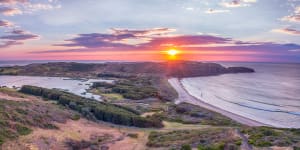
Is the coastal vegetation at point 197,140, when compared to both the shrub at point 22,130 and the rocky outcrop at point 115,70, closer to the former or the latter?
the shrub at point 22,130

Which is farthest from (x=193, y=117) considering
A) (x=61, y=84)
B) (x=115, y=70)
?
(x=115, y=70)

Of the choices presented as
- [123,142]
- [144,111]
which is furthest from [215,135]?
[144,111]

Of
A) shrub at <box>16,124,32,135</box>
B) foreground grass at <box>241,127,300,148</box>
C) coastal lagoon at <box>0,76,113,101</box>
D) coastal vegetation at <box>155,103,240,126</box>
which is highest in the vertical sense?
shrub at <box>16,124,32,135</box>

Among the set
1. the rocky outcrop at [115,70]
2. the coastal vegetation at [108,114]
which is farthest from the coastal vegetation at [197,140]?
the rocky outcrop at [115,70]

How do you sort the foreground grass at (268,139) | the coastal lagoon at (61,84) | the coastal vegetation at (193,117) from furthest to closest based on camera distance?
the coastal lagoon at (61,84) → the coastal vegetation at (193,117) → the foreground grass at (268,139)

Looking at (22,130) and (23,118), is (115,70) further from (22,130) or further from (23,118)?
(22,130)

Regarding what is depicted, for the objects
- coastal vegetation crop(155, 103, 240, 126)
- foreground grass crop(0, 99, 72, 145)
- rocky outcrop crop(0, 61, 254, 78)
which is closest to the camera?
foreground grass crop(0, 99, 72, 145)

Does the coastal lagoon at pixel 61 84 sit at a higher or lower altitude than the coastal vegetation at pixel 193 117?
higher

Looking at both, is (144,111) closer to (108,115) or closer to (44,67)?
(108,115)

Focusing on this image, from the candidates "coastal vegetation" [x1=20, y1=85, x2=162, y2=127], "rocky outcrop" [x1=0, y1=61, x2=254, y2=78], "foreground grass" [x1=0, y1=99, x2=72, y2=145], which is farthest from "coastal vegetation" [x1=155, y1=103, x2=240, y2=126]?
"rocky outcrop" [x1=0, y1=61, x2=254, y2=78]

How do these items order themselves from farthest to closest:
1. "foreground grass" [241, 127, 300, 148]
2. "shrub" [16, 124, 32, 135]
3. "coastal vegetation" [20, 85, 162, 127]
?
"coastal vegetation" [20, 85, 162, 127] → "shrub" [16, 124, 32, 135] → "foreground grass" [241, 127, 300, 148]

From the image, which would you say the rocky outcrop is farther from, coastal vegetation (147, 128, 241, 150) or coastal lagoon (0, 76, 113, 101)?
coastal vegetation (147, 128, 241, 150)
